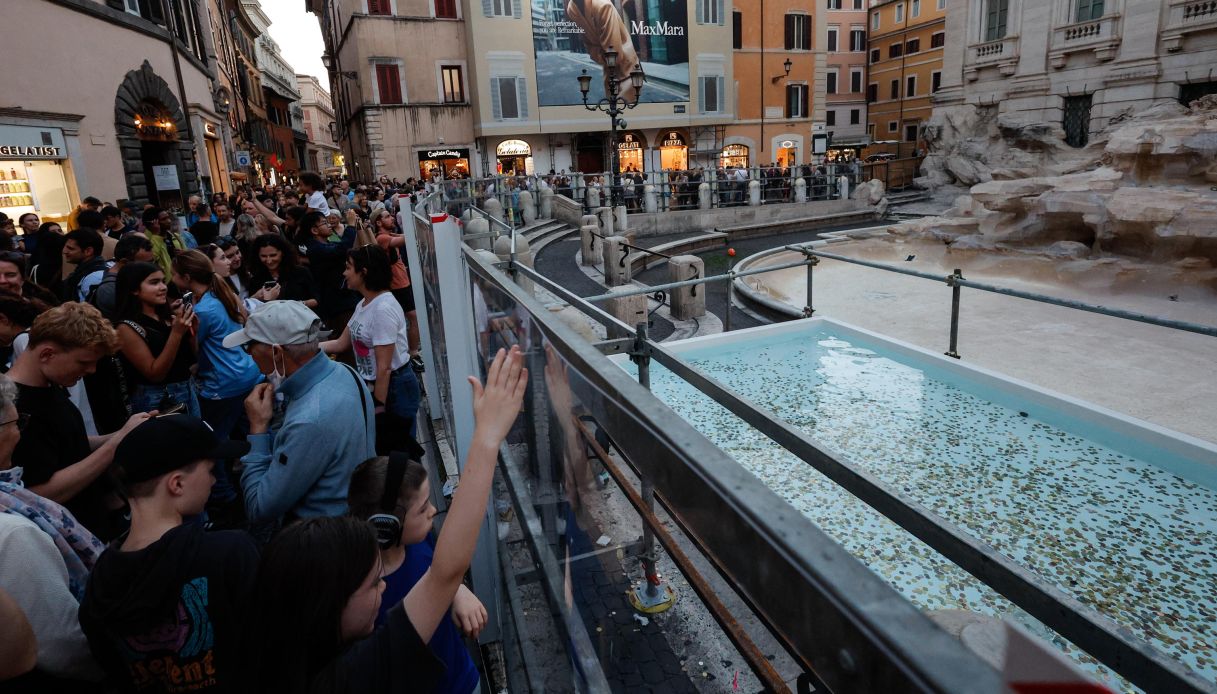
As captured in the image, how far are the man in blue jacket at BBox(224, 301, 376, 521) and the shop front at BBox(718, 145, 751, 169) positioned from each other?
35153 mm

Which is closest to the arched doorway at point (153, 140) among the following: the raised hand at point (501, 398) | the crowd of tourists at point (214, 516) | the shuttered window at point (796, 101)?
the crowd of tourists at point (214, 516)

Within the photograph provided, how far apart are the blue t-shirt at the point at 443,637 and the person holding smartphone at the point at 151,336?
2.22 meters

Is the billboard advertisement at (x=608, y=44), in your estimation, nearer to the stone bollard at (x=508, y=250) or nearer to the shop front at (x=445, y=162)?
the shop front at (x=445, y=162)

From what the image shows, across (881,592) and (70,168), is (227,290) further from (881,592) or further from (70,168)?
(70,168)

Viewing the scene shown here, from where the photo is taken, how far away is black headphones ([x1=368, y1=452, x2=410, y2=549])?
80.7 inches

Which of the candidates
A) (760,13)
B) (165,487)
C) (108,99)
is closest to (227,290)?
(165,487)

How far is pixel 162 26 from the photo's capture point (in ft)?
56.7

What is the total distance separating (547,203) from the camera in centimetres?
2095

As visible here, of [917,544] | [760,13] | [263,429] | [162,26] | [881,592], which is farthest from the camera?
[760,13]

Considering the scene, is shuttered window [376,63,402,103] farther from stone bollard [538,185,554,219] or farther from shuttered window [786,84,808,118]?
shuttered window [786,84,808,118]

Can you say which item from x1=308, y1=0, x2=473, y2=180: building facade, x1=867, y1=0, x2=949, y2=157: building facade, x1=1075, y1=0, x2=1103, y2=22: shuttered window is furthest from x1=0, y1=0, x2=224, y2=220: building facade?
x1=867, y1=0, x2=949, y2=157: building facade

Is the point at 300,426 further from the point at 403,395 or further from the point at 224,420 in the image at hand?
the point at 224,420

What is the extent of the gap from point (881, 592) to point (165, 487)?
201 centimetres

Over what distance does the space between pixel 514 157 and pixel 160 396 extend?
2965cm
